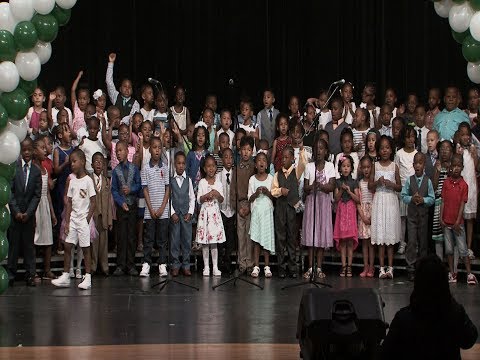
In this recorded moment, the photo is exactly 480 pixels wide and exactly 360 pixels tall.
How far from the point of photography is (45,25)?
882 cm

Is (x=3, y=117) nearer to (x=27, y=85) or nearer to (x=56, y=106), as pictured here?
(x=27, y=85)

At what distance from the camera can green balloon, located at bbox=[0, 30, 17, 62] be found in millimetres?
8562

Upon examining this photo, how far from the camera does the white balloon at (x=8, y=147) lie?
28.2 ft

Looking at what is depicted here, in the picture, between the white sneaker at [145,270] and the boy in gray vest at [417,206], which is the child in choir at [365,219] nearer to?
the boy in gray vest at [417,206]

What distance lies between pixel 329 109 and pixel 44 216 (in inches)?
153

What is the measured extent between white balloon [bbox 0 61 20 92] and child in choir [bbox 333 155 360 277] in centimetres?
421

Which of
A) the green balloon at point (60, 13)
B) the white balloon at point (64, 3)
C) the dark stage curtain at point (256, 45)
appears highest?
the dark stage curtain at point (256, 45)

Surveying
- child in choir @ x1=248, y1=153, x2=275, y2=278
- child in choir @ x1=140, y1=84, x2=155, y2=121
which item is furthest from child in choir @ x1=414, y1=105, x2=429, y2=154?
child in choir @ x1=140, y1=84, x2=155, y2=121

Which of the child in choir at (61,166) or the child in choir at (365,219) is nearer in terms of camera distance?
the child in choir at (365,219)

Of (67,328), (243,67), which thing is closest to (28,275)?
(67,328)

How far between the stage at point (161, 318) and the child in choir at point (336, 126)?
160 centimetres

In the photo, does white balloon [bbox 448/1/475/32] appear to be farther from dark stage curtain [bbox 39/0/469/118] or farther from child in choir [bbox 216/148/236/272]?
dark stage curtain [bbox 39/0/469/118]

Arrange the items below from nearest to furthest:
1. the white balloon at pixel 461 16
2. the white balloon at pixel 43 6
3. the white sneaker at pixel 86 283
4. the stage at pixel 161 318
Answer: the stage at pixel 161 318 < the white balloon at pixel 461 16 < the white balloon at pixel 43 6 < the white sneaker at pixel 86 283

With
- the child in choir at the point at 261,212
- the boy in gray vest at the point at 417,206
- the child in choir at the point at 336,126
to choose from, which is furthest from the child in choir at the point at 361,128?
the child in choir at the point at 261,212
